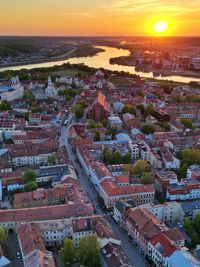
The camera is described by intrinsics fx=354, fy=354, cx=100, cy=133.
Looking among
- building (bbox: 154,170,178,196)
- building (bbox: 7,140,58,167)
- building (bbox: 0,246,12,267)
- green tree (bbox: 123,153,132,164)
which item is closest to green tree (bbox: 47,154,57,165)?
building (bbox: 7,140,58,167)

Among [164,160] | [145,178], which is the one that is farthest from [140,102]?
[145,178]

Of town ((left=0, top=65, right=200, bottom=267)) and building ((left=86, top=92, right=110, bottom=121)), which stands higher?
building ((left=86, top=92, right=110, bottom=121))

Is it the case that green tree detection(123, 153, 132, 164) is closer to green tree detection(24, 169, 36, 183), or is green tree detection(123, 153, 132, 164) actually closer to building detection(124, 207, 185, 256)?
green tree detection(24, 169, 36, 183)

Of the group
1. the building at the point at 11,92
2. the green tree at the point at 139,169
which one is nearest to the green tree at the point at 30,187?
the green tree at the point at 139,169

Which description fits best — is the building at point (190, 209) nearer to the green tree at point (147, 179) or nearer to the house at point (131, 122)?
the green tree at point (147, 179)

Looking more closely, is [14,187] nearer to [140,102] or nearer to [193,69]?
[140,102]

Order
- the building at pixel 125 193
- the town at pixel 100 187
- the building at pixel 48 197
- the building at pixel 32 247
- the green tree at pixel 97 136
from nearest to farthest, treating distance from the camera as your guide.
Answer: the building at pixel 32 247 < the town at pixel 100 187 < the building at pixel 48 197 < the building at pixel 125 193 < the green tree at pixel 97 136
